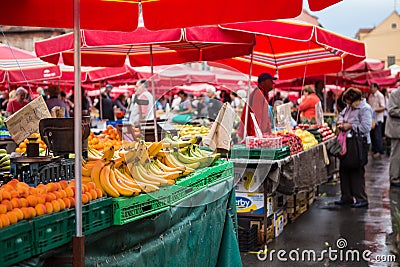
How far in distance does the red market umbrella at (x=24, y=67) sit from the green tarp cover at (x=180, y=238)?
6.86m

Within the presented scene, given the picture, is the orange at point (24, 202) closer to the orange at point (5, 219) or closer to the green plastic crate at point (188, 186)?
the orange at point (5, 219)

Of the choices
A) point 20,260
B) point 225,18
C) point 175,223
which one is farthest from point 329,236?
point 20,260

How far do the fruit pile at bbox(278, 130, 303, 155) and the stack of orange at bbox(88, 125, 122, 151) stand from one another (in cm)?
237

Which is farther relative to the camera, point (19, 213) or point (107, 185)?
point (107, 185)

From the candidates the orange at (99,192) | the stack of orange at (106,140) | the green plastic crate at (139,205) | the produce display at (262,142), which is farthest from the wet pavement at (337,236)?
the orange at (99,192)

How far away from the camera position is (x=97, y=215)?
145 inches

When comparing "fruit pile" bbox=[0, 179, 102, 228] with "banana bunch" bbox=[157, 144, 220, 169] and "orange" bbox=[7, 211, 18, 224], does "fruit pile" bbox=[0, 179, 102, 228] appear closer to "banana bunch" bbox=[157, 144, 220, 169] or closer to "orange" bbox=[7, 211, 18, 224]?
"orange" bbox=[7, 211, 18, 224]

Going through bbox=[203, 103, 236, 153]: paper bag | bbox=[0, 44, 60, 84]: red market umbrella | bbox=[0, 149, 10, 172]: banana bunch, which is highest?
bbox=[0, 44, 60, 84]: red market umbrella

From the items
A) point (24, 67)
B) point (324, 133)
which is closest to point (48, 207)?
point (324, 133)

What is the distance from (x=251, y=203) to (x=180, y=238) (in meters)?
2.92

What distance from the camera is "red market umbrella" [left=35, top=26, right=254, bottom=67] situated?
25.7ft

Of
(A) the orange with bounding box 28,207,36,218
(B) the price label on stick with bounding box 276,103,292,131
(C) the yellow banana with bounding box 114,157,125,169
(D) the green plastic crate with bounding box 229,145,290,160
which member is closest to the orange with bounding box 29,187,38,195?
(A) the orange with bounding box 28,207,36,218

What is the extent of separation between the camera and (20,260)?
297 centimetres

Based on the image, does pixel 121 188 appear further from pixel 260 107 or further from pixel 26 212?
pixel 260 107
